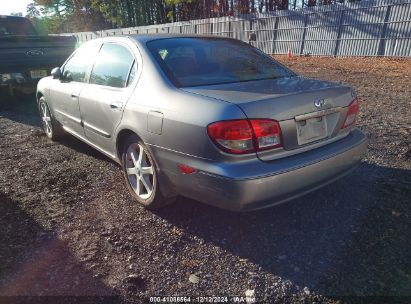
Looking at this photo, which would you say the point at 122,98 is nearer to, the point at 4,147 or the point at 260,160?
the point at 260,160

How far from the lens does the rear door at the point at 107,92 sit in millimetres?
3547

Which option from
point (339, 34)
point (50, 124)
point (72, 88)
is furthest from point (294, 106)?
point (339, 34)

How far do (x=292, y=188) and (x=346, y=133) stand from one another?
933mm

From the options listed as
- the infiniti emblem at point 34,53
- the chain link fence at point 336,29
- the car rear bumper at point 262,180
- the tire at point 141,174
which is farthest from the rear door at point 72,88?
the chain link fence at point 336,29

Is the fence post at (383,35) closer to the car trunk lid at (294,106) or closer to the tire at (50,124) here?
the car trunk lid at (294,106)

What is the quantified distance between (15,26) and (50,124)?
239 inches

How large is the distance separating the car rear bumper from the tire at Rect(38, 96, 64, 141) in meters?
3.22

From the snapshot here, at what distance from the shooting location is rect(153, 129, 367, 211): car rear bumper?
2504 mm

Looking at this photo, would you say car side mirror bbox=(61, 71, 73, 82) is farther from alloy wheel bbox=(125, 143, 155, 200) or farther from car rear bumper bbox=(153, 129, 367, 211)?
car rear bumper bbox=(153, 129, 367, 211)

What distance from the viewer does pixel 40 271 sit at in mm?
2656

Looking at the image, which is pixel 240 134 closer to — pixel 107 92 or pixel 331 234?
pixel 331 234

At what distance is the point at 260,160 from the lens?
258 centimetres

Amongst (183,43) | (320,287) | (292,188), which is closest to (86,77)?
(183,43)

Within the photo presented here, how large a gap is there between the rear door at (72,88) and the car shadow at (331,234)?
1.91m
